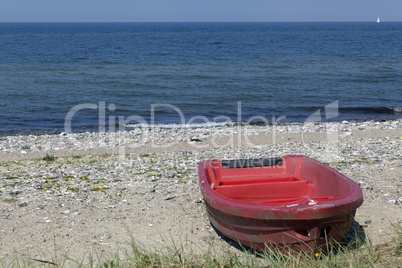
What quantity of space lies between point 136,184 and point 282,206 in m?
4.15

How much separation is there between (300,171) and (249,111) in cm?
1357

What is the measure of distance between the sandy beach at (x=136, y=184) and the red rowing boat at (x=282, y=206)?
46cm

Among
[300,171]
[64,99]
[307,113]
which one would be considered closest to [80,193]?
[300,171]

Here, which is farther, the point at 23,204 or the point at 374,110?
the point at 374,110

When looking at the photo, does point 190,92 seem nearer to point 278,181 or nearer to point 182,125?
point 182,125

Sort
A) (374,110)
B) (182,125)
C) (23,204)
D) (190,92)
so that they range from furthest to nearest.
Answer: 1. (190,92)
2. (374,110)
3. (182,125)
4. (23,204)

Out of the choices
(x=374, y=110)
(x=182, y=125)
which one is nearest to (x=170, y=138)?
(x=182, y=125)

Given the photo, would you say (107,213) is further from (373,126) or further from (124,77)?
(124,77)

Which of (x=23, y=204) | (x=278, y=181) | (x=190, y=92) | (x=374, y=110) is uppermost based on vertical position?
(x=190, y=92)

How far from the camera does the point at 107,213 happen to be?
23.0ft

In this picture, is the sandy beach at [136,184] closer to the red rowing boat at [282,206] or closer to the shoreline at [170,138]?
the shoreline at [170,138]

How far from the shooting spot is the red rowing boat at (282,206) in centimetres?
506

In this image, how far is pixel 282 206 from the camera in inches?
200

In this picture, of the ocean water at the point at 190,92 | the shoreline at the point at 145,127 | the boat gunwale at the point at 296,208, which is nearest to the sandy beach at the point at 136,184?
the boat gunwale at the point at 296,208
